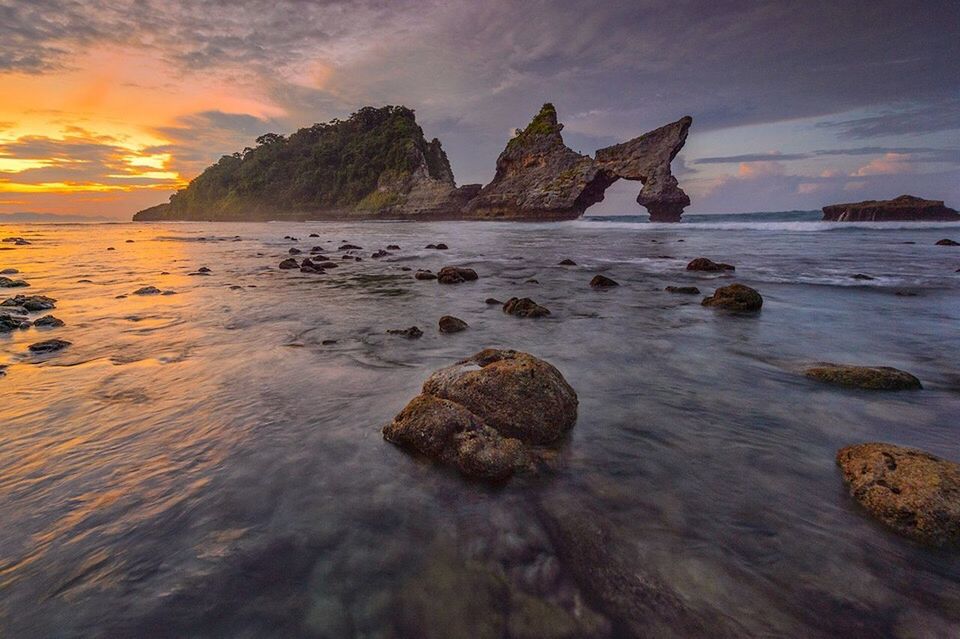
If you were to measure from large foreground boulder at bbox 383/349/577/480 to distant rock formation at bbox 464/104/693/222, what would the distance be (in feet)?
196

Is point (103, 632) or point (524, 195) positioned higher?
point (524, 195)

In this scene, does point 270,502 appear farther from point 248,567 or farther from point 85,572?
point 85,572

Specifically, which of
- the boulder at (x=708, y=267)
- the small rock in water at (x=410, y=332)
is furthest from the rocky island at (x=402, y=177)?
the small rock in water at (x=410, y=332)

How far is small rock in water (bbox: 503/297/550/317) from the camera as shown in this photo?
8703 mm

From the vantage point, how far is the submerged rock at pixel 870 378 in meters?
4.89

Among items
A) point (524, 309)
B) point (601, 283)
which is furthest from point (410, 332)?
point (601, 283)

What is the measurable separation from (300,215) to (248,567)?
347 ft

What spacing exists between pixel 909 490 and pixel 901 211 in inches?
2360

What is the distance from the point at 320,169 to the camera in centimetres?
9981

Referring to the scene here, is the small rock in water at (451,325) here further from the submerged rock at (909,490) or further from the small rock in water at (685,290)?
the small rock in water at (685,290)

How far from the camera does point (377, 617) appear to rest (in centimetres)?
217

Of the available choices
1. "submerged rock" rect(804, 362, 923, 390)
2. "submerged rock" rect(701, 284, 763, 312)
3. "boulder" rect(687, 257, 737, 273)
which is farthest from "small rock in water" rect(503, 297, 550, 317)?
"boulder" rect(687, 257, 737, 273)

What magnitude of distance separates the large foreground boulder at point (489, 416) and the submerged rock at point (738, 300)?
6.33 m

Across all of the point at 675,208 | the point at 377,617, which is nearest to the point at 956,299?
the point at 377,617
